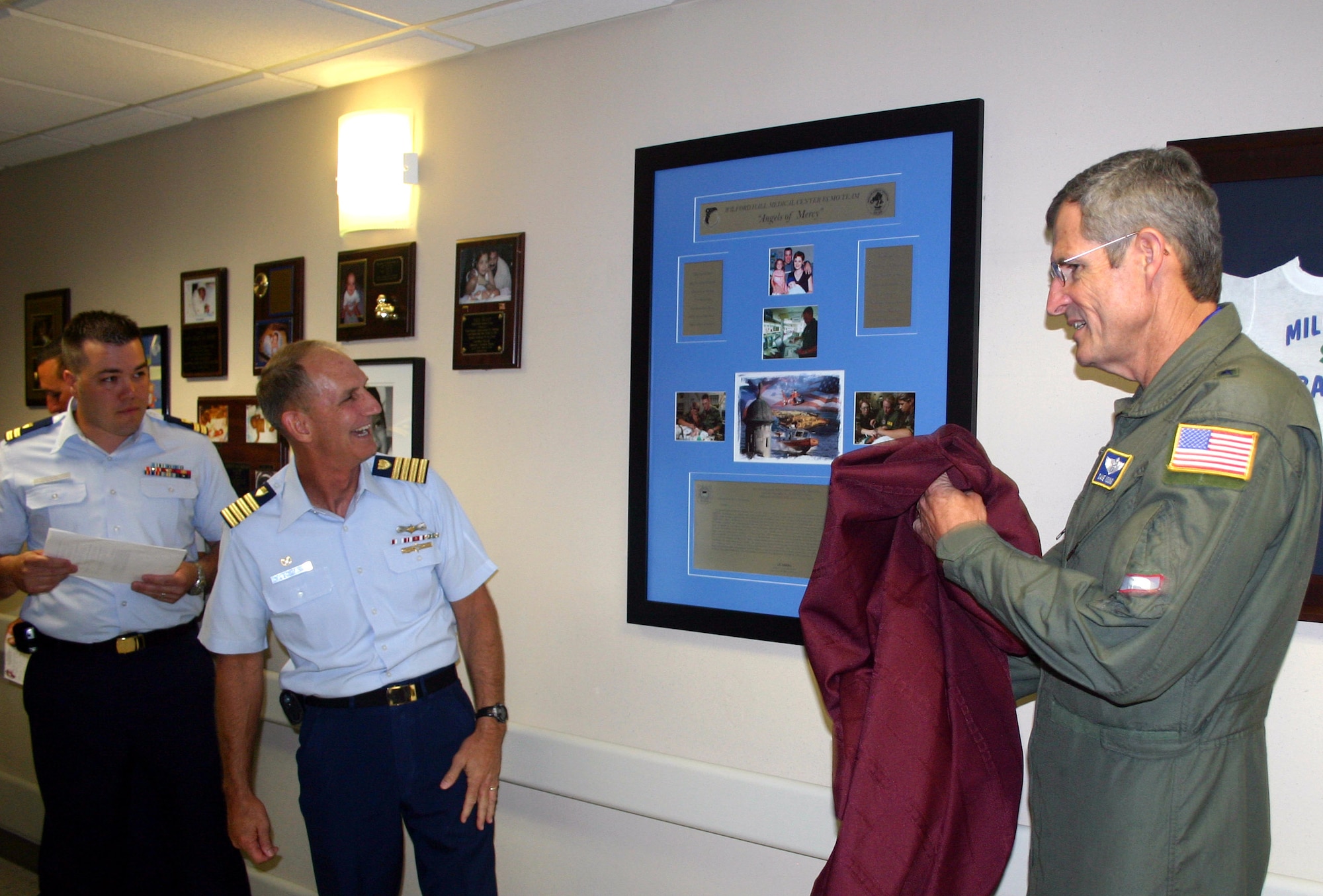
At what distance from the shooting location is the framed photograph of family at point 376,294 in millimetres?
3225

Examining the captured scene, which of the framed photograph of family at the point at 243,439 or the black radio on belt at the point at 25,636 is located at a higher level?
the framed photograph of family at the point at 243,439

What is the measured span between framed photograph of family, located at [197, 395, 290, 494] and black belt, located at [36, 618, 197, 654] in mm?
718

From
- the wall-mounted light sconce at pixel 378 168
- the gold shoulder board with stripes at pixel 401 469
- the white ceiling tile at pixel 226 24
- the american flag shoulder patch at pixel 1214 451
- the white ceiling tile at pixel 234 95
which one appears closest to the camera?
the american flag shoulder patch at pixel 1214 451

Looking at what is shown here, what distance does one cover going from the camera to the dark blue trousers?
2.29 metres

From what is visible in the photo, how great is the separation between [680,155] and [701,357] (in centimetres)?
56

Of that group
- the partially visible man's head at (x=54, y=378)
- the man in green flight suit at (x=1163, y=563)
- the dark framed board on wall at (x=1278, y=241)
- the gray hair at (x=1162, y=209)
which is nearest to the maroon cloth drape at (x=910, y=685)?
the man in green flight suit at (x=1163, y=563)

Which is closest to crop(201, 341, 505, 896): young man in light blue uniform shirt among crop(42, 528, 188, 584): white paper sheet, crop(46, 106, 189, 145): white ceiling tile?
crop(42, 528, 188, 584): white paper sheet

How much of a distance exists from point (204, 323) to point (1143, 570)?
12.0 ft

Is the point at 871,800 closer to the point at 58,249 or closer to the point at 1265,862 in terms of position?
the point at 1265,862

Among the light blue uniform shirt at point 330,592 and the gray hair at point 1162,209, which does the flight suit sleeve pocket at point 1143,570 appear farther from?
the light blue uniform shirt at point 330,592

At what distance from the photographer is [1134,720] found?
1446 millimetres

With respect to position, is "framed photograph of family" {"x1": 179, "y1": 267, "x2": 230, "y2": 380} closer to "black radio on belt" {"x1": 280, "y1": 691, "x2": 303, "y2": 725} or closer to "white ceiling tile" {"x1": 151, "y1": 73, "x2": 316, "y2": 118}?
"white ceiling tile" {"x1": 151, "y1": 73, "x2": 316, "y2": 118}

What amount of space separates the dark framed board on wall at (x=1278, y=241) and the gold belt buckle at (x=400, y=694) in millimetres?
1953

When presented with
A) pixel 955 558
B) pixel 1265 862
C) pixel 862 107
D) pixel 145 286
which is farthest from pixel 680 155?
pixel 145 286
